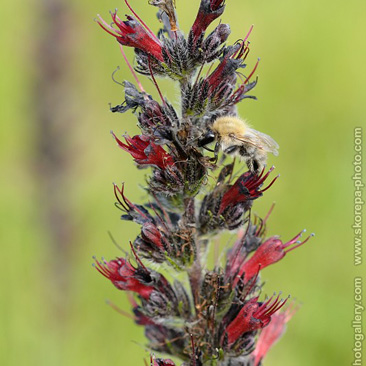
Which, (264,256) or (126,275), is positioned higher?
(264,256)

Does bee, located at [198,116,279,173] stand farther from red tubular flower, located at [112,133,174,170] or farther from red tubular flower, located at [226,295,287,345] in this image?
red tubular flower, located at [226,295,287,345]

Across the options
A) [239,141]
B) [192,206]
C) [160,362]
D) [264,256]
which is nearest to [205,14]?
[239,141]

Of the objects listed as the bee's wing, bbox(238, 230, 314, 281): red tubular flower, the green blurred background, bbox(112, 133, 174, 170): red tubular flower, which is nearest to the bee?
the bee's wing

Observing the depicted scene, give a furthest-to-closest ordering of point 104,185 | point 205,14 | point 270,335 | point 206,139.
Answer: point 104,185
point 270,335
point 206,139
point 205,14

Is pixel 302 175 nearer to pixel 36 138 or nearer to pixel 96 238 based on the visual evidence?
pixel 96 238

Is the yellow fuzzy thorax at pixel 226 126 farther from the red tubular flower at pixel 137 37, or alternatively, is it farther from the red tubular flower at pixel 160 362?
the red tubular flower at pixel 160 362

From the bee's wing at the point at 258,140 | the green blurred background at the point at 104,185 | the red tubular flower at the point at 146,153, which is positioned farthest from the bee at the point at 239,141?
the green blurred background at the point at 104,185

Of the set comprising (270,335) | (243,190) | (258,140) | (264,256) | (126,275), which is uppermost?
(258,140)

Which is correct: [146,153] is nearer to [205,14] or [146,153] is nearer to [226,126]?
[226,126]
